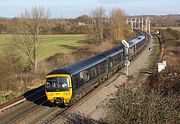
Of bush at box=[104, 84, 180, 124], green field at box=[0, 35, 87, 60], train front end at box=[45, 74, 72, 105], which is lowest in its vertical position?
green field at box=[0, 35, 87, 60]

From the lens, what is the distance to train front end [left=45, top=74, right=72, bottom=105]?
725 inches

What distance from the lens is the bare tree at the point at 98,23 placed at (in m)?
64.1

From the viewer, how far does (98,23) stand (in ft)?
215

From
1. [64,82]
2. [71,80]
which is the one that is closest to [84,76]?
[71,80]

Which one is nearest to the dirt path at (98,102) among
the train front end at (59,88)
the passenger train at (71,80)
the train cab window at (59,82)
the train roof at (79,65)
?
the passenger train at (71,80)

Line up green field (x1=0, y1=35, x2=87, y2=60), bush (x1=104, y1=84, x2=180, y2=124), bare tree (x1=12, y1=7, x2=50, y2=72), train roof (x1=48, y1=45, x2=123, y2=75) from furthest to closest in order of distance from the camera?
green field (x1=0, y1=35, x2=87, y2=60), bare tree (x1=12, y1=7, x2=50, y2=72), train roof (x1=48, y1=45, x2=123, y2=75), bush (x1=104, y1=84, x2=180, y2=124)

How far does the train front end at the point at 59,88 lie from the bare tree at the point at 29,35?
16.3m

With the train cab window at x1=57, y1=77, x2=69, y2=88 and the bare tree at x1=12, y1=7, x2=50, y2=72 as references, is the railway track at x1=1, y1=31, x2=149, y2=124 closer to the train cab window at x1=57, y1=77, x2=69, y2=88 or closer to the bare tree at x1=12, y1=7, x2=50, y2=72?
the train cab window at x1=57, y1=77, x2=69, y2=88

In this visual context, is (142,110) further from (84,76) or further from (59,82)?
(84,76)

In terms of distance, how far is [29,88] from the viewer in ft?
80.4

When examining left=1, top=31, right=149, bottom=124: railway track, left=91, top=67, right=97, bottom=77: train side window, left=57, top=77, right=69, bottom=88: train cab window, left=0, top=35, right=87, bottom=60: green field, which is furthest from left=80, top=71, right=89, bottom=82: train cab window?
left=0, top=35, right=87, bottom=60: green field

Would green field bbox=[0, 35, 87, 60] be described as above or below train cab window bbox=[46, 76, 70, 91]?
below

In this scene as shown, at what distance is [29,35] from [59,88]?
18.6 metres

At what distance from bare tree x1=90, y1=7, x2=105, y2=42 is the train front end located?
4504 cm
